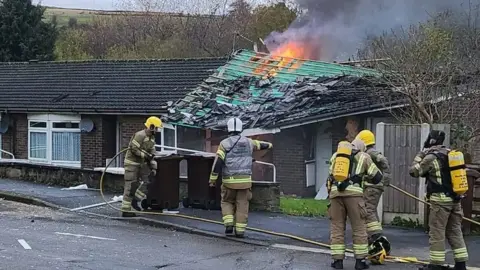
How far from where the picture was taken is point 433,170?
9.30 m

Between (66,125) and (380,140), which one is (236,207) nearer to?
(380,140)

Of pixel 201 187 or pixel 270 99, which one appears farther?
pixel 270 99

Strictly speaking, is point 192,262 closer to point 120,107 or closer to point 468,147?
point 468,147

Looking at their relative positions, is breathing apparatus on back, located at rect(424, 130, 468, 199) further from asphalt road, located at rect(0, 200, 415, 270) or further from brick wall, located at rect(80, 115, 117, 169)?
brick wall, located at rect(80, 115, 117, 169)

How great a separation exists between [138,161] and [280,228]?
9.66 ft

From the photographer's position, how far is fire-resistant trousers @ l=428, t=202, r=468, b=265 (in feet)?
30.1

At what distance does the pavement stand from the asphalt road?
317mm

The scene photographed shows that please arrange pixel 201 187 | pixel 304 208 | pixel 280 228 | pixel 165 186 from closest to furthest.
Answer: pixel 280 228 → pixel 165 186 → pixel 201 187 → pixel 304 208

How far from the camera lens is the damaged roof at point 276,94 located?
18.9 m

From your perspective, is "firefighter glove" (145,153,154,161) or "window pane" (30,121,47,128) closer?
"firefighter glove" (145,153,154,161)

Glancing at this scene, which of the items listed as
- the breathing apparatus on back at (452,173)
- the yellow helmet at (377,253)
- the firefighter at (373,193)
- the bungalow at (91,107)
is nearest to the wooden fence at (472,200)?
the firefighter at (373,193)

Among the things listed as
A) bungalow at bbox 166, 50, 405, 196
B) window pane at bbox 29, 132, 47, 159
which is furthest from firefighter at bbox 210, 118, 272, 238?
window pane at bbox 29, 132, 47, 159

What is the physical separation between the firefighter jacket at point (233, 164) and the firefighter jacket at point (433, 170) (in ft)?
10.1

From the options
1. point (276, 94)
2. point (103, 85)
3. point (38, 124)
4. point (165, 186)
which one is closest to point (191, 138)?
point (276, 94)
